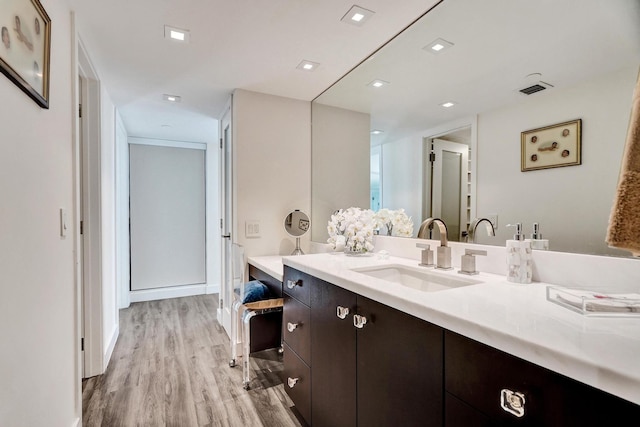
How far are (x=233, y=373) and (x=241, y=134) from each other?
6.07ft

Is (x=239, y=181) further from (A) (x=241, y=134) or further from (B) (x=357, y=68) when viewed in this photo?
(B) (x=357, y=68)

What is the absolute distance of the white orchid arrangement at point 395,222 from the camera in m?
1.92

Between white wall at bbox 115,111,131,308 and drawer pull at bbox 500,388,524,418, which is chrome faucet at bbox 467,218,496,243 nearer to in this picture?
drawer pull at bbox 500,388,524,418

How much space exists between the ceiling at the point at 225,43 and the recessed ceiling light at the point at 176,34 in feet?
0.10

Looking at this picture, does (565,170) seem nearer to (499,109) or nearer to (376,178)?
(499,109)

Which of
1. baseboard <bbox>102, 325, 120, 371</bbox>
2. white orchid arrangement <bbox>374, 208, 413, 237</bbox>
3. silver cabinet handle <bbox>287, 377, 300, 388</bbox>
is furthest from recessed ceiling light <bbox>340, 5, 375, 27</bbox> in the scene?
baseboard <bbox>102, 325, 120, 371</bbox>

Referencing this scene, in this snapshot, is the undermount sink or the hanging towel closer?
Result: the hanging towel

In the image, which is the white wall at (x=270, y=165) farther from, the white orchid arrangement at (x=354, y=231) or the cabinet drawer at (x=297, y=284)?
the cabinet drawer at (x=297, y=284)

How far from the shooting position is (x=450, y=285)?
4.47ft

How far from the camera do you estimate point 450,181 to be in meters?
1.61

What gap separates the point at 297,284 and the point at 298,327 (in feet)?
0.76

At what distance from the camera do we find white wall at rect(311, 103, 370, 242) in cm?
233

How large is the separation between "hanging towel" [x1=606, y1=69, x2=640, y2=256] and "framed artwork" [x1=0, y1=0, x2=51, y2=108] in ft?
4.69

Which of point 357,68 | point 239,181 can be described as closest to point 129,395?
point 239,181
